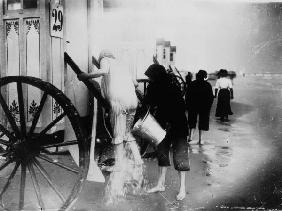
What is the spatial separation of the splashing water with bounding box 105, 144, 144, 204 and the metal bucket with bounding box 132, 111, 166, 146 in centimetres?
90

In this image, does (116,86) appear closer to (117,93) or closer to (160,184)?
(117,93)

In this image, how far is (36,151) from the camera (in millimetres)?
4184

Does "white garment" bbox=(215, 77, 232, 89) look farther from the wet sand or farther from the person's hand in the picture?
the person's hand

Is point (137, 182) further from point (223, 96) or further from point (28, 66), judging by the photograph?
point (223, 96)

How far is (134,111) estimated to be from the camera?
6.58 meters

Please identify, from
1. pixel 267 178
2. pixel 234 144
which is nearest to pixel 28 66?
pixel 267 178

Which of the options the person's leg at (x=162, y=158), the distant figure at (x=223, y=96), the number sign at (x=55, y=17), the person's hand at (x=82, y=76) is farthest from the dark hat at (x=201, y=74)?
the distant figure at (x=223, y=96)

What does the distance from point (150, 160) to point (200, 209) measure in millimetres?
2871

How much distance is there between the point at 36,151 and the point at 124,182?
8.19 feet

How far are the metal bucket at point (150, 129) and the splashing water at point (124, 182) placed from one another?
90 cm

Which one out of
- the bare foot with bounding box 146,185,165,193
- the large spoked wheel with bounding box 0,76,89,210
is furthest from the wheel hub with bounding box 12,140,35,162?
the bare foot with bounding box 146,185,165,193

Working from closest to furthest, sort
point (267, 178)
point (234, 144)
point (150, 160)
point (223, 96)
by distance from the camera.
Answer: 1. point (267, 178)
2. point (150, 160)
3. point (234, 144)
4. point (223, 96)

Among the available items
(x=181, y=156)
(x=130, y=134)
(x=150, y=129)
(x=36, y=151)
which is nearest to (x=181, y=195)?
(x=181, y=156)

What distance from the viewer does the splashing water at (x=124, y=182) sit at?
228 inches
